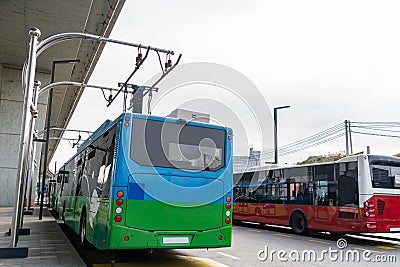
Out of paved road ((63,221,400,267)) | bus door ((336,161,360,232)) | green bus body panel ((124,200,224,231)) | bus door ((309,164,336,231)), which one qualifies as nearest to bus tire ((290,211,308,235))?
bus door ((309,164,336,231))

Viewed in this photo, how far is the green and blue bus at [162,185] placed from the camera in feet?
22.5

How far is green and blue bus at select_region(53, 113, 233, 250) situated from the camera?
6.87m

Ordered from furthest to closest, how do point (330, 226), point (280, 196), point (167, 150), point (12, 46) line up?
point (12, 46) → point (280, 196) → point (330, 226) → point (167, 150)

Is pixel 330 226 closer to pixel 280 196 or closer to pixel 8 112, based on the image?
pixel 280 196

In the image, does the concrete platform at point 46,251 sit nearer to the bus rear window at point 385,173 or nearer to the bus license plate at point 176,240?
the bus license plate at point 176,240

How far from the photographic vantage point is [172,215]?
7.22 metres

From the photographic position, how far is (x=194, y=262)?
26.9 ft

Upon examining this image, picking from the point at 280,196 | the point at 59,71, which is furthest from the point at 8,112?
the point at 280,196

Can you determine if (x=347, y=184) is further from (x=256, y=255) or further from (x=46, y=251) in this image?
(x=46, y=251)

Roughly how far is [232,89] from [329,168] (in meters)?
5.65

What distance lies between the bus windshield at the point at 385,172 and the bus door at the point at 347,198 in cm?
53

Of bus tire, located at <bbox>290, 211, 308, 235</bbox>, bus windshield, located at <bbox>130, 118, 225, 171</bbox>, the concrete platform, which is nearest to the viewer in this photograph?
bus windshield, located at <bbox>130, 118, 225, 171</bbox>

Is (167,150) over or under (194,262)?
over

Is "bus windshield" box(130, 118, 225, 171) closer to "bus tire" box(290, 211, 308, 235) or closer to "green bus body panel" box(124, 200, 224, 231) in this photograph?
"green bus body panel" box(124, 200, 224, 231)
